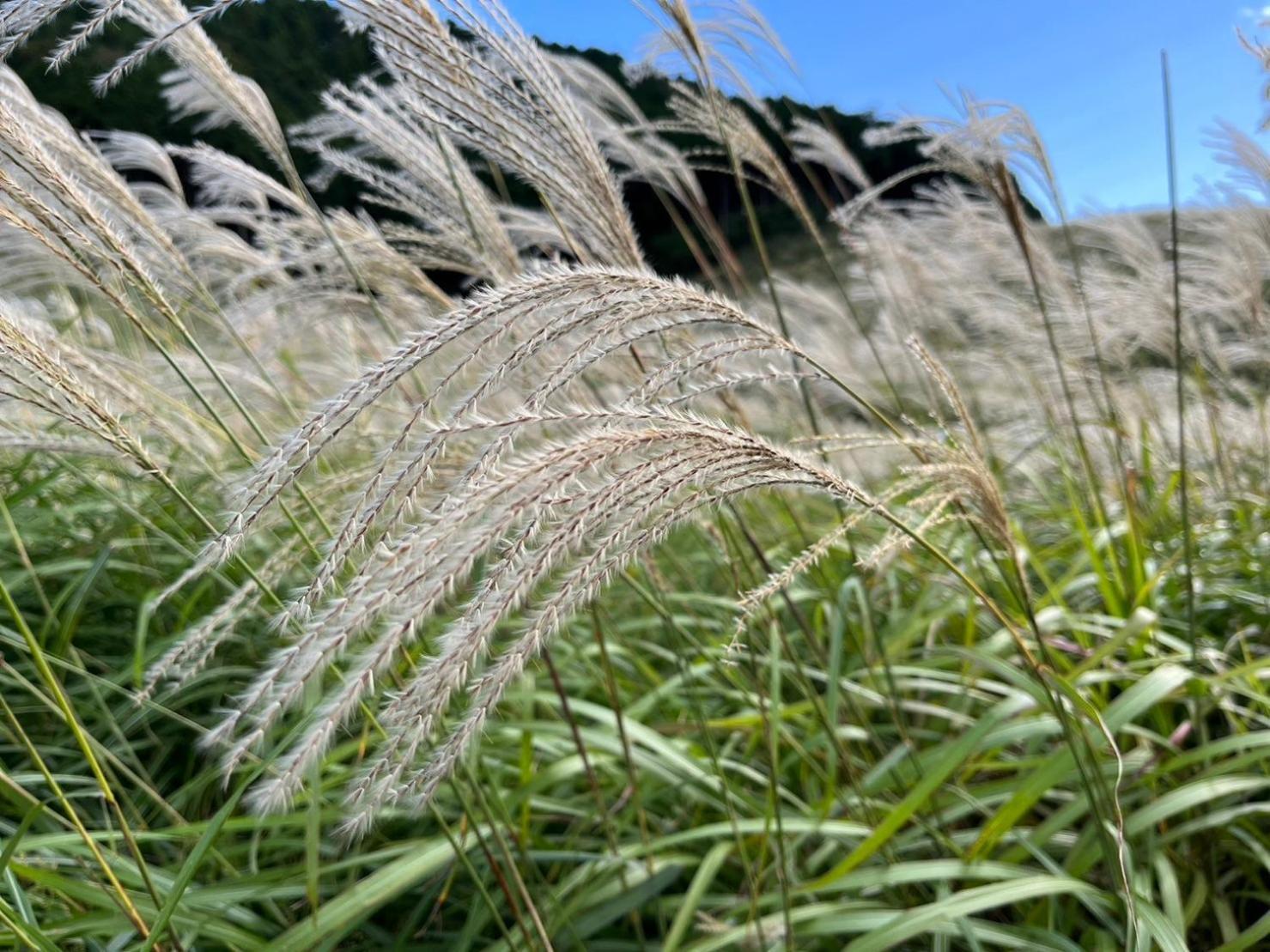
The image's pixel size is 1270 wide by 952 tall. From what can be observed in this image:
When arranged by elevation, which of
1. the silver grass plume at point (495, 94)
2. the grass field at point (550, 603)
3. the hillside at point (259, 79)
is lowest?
the grass field at point (550, 603)

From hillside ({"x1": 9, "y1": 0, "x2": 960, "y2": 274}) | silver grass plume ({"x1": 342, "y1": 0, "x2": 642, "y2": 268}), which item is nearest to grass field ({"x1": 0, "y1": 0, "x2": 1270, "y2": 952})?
silver grass plume ({"x1": 342, "y1": 0, "x2": 642, "y2": 268})

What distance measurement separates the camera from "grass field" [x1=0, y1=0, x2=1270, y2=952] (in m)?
0.95

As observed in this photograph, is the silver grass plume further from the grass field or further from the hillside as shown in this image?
the hillside

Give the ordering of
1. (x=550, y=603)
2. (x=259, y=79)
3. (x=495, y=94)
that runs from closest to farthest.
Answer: (x=550, y=603) < (x=495, y=94) < (x=259, y=79)

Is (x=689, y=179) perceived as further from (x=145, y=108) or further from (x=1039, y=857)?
(x=145, y=108)

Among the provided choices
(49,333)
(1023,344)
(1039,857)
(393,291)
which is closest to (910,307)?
(1023,344)

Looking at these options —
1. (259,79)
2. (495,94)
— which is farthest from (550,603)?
(259,79)

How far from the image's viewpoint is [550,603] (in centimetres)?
91

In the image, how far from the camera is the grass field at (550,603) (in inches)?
37.4

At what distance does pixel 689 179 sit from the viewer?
3.29 meters

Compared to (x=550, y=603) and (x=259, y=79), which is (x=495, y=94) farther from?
(x=259, y=79)

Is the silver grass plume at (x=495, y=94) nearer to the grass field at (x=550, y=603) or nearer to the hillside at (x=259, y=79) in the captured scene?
the grass field at (x=550, y=603)

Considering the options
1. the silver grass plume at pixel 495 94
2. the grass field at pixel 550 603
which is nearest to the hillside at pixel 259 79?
the grass field at pixel 550 603

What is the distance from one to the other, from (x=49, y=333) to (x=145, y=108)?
11.6m
